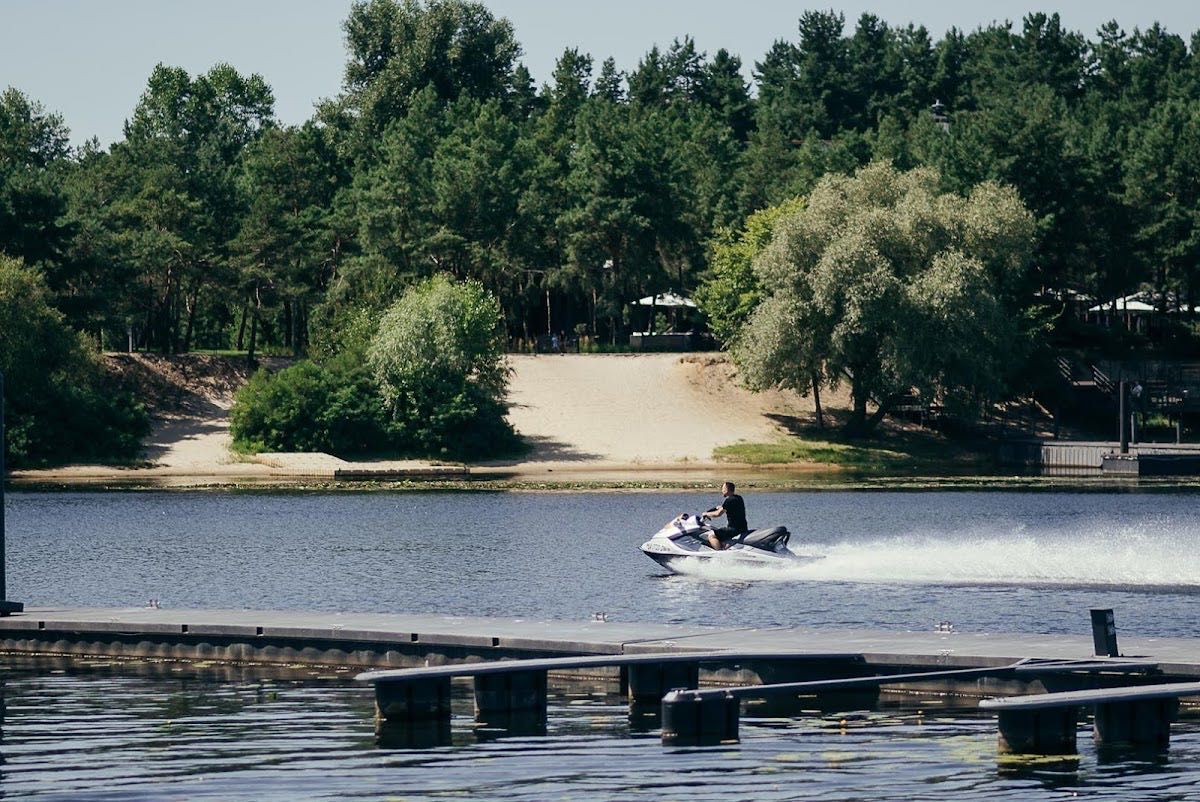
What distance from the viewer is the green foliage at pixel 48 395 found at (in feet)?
265

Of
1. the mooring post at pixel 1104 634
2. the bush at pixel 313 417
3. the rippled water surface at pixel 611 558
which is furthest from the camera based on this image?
the bush at pixel 313 417

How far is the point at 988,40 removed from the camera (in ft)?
510

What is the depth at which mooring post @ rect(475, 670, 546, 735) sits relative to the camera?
80.4 feet

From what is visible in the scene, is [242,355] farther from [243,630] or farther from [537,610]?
[243,630]

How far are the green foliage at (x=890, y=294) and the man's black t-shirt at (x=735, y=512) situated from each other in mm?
42459

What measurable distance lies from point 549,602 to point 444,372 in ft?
162

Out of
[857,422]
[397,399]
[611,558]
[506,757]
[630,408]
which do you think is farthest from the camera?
[630,408]

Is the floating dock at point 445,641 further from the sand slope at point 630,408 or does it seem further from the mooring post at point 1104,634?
the sand slope at point 630,408

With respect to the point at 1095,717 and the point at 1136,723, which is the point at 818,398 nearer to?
the point at 1095,717

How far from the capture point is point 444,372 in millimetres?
86500

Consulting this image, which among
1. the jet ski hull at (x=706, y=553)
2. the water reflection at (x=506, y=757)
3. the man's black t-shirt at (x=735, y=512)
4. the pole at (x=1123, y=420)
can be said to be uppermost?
A: the pole at (x=1123, y=420)

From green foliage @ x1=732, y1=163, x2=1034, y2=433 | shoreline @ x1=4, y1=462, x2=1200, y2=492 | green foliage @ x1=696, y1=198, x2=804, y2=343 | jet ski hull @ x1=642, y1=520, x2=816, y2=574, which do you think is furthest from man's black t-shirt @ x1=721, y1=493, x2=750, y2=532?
green foliage @ x1=696, y1=198, x2=804, y2=343

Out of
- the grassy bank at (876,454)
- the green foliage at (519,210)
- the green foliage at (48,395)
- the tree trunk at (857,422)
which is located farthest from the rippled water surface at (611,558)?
the green foliage at (519,210)

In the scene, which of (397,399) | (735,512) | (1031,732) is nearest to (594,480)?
(397,399)
